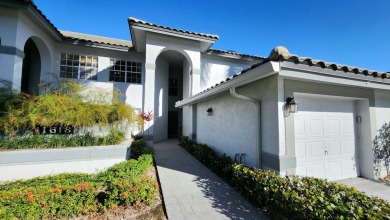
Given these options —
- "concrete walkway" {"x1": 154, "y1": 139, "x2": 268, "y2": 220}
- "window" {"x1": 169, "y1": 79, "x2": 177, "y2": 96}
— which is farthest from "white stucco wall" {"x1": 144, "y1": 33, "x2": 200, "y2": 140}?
"concrete walkway" {"x1": 154, "y1": 139, "x2": 268, "y2": 220}

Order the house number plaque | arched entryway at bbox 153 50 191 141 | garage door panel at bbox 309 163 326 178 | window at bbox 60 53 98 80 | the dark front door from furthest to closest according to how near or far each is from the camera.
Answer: the dark front door
arched entryway at bbox 153 50 191 141
window at bbox 60 53 98 80
the house number plaque
garage door panel at bbox 309 163 326 178

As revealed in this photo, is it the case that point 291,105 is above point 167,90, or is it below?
below

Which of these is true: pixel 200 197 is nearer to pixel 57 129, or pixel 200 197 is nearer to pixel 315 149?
pixel 315 149

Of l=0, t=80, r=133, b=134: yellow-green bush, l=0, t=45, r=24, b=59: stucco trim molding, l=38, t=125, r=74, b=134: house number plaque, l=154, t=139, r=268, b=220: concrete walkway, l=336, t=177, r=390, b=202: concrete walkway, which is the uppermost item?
l=0, t=45, r=24, b=59: stucco trim molding

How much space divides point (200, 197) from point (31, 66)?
13987 millimetres

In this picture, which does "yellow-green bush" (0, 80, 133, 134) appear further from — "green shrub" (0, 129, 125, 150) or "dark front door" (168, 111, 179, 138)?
"dark front door" (168, 111, 179, 138)

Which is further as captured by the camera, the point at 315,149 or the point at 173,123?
the point at 173,123

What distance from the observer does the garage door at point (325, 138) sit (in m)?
4.74

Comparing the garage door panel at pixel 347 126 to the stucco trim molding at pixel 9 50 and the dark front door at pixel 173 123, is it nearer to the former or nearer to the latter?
the stucco trim molding at pixel 9 50

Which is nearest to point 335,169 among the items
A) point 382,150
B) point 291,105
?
point 382,150

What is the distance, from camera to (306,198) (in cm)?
306

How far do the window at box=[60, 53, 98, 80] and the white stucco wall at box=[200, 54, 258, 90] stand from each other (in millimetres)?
7935

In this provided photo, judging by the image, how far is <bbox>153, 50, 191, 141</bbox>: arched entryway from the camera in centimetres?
1344

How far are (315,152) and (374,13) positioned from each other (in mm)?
7578
